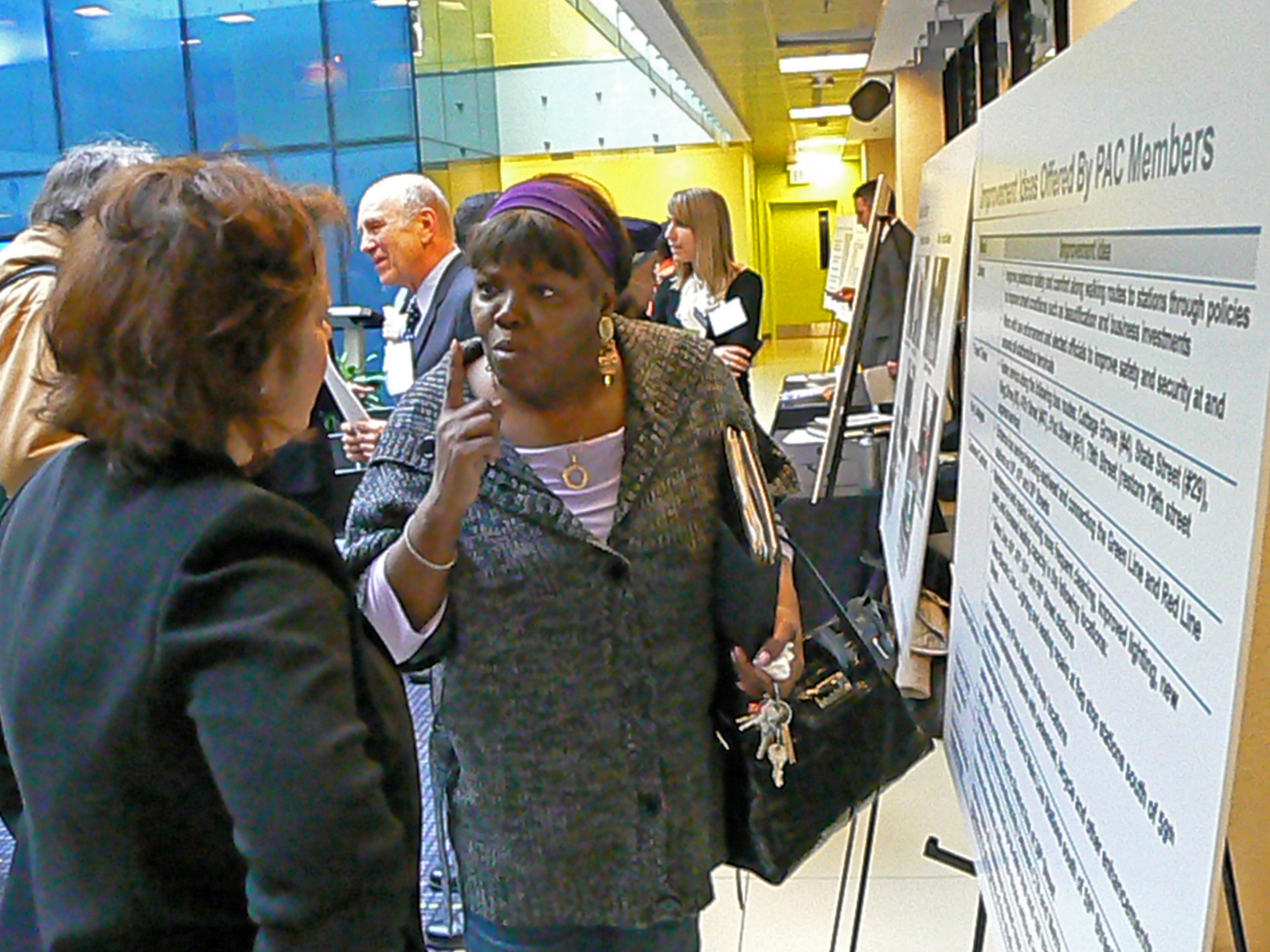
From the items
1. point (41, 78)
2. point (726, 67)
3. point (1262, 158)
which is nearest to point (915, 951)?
point (1262, 158)

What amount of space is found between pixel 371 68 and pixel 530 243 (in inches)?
428

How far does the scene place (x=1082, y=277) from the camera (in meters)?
0.83

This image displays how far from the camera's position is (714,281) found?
498 centimetres

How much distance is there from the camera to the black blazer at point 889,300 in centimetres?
414

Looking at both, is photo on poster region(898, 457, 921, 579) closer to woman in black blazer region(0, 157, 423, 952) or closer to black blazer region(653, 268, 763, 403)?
woman in black blazer region(0, 157, 423, 952)

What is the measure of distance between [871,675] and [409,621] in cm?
64

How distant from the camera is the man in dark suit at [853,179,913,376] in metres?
4.13

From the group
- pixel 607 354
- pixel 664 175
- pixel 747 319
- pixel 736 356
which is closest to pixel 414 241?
pixel 607 354

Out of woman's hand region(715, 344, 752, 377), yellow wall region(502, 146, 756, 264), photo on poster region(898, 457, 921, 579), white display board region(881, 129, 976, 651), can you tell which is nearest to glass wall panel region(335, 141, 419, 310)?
yellow wall region(502, 146, 756, 264)

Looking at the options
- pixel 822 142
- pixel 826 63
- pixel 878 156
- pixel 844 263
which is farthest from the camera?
pixel 822 142

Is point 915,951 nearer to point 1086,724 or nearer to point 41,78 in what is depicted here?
point 1086,724

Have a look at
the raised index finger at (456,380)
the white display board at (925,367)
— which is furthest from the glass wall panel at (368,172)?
the raised index finger at (456,380)

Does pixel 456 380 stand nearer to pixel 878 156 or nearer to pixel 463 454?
pixel 463 454

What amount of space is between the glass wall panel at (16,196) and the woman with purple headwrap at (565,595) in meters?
11.5
